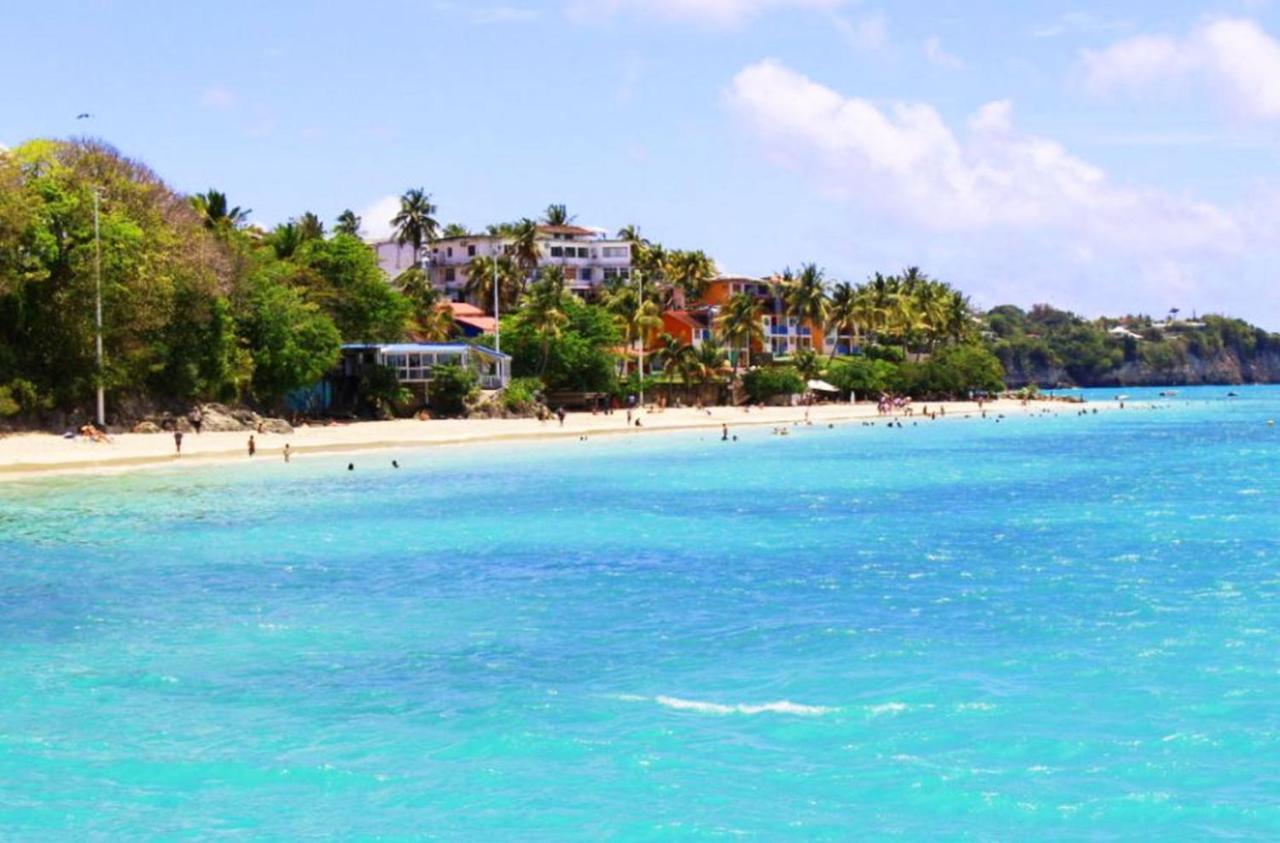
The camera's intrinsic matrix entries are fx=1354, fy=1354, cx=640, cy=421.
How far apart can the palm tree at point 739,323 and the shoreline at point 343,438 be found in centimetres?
860

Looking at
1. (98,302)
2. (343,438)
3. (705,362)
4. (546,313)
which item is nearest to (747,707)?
(98,302)

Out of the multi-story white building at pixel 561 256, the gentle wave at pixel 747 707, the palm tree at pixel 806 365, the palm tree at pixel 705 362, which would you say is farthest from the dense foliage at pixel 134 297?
the multi-story white building at pixel 561 256

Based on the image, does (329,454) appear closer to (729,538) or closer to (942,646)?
(729,538)

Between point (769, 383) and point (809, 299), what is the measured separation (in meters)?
16.7

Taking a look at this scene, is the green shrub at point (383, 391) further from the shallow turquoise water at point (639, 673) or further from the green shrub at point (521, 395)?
the shallow turquoise water at point (639, 673)

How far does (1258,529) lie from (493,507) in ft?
65.5

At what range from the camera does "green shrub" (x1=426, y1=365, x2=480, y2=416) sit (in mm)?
78750

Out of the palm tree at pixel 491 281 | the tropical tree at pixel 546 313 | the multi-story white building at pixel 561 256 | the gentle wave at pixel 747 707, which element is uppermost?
the multi-story white building at pixel 561 256

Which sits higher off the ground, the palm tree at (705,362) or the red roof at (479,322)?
the red roof at (479,322)

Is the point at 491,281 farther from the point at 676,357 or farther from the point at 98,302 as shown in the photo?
the point at 98,302

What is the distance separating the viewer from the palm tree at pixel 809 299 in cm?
12294

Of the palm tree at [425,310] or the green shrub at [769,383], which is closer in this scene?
the palm tree at [425,310]

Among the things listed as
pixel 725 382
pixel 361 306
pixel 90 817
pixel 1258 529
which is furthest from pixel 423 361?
pixel 90 817

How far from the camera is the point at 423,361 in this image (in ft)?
260
